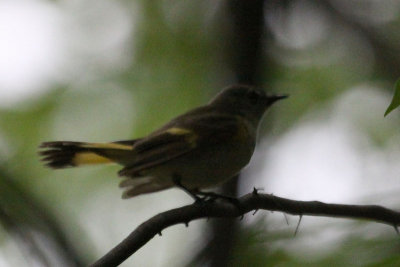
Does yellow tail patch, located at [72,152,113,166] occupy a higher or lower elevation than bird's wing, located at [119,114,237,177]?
higher

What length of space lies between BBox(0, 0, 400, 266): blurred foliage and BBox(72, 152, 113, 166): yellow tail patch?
2.84 ft

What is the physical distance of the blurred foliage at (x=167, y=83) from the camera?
538cm

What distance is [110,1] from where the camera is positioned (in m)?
6.64

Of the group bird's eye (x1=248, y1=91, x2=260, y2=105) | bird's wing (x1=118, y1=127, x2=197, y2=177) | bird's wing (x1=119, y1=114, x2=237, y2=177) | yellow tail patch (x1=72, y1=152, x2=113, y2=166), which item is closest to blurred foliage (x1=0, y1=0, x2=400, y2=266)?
bird's eye (x1=248, y1=91, x2=260, y2=105)

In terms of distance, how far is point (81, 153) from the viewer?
399 cm

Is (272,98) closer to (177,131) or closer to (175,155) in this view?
(177,131)

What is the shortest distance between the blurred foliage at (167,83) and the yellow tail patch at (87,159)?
864 mm

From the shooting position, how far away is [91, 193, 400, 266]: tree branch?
2385 mm

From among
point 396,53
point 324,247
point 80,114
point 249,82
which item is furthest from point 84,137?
point 324,247

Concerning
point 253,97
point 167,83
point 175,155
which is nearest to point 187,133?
point 175,155

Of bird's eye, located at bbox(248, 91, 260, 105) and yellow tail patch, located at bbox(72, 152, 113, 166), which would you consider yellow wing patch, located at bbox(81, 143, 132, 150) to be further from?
bird's eye, located at bbox(248, 91, 260, 105)

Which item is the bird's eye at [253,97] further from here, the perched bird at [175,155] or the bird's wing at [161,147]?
the bird's wing at [161,147]

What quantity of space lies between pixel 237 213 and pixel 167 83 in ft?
9.87

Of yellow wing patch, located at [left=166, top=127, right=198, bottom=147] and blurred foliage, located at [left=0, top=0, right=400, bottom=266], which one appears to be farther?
blurred foliage, located at [left=0, top=0, right=400, bottom=266]
